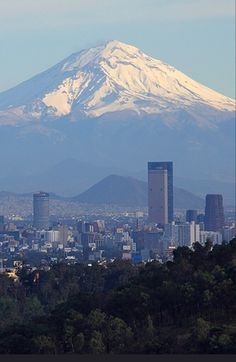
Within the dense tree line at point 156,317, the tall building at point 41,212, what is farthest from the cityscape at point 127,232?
the dense tree line at point 156,317

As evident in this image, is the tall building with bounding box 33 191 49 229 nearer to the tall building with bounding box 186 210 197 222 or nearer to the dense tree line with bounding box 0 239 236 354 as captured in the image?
the tall building with bounding box 186 210 197 222

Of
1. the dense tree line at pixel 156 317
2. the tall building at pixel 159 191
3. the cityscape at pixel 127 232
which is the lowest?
the dense tree line at pixel 156 317

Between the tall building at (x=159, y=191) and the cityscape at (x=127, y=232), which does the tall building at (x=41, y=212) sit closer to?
the cityscape at (x=127, y=232)

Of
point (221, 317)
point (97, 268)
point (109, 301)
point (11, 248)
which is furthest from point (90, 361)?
point (11, 248)

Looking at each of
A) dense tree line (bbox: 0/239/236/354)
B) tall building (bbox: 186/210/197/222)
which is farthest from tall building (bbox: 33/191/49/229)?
dense tree line (bbox: 0/239/236/354)

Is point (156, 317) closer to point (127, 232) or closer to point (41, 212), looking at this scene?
point (127, 232)

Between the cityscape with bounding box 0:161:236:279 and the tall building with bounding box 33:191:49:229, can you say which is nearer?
the cityscape with bounding box 0:161:236:279

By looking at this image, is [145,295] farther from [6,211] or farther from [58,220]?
[6,211]

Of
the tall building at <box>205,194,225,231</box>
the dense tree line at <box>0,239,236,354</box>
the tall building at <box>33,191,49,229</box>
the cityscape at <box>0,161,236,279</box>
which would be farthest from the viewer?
the tall building at <box>33,191,49,229</box>

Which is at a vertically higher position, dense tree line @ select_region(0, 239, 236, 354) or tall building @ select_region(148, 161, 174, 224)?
tall building @ select_region(148, 161, 174, 224)
